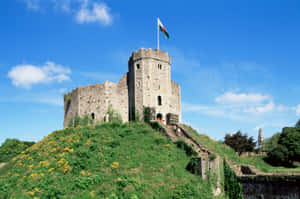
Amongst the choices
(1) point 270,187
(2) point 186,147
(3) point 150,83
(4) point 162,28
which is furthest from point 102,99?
(1) point 270,187

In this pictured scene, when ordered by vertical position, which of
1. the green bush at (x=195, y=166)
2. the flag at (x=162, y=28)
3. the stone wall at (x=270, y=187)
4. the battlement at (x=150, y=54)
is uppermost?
the flag at (x=162, y=28)

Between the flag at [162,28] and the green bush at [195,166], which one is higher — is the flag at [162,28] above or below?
above

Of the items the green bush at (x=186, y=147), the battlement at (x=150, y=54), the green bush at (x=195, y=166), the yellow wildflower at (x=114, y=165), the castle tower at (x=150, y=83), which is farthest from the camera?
the battlement at (x=150, y=54)

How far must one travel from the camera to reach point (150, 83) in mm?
32469

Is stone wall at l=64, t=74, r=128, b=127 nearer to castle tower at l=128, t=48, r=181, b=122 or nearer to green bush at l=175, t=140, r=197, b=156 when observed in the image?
castle tower at l=128, t=48, r=181, b=122

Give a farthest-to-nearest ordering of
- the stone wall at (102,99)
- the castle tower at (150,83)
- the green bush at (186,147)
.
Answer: the stone wall at (102,99) < the castle tower at (150,83) < the green bush at (186,147)

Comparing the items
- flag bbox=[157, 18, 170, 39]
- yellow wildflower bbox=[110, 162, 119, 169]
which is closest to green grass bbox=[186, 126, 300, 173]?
yellow wildflower bbox=[110, 162, 119, 169]

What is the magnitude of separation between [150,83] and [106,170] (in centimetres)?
1611

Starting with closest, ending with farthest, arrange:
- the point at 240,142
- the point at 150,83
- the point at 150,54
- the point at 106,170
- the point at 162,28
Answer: the point at 106,170 → the point at 150,83 → the point at 150,54 → the point at 162,28 → the point at 240,142

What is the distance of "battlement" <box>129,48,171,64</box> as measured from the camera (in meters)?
33.1

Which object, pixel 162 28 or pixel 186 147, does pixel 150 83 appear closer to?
pixel 162 28

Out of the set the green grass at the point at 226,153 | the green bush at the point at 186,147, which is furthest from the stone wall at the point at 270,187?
the green grass at the point at 226,153

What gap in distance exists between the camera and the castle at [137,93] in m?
32.3

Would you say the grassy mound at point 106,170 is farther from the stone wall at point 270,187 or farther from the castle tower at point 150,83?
the castle tower at point 150,83
